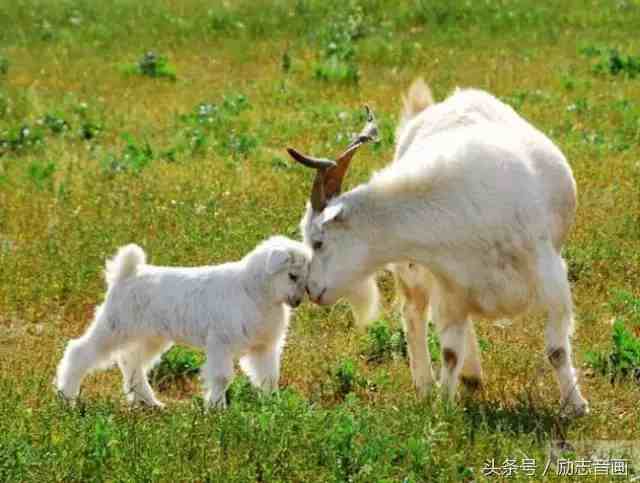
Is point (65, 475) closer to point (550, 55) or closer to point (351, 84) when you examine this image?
point (351, 84)

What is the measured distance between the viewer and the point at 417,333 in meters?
9.97

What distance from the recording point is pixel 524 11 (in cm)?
2456

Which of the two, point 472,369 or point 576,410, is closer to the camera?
point 576,410

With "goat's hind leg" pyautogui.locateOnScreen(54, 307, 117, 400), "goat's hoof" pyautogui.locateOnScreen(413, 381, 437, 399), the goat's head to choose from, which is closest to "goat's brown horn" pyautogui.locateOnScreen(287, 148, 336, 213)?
the goat's head

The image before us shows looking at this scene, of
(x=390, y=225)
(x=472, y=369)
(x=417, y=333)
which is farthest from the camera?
(x=417, y=333)

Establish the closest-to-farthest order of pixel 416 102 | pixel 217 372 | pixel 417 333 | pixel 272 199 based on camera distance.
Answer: pixel 217 372 < pixel 417 333 < pixel 416 102 < pixel 272 199

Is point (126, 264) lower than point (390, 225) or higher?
lower

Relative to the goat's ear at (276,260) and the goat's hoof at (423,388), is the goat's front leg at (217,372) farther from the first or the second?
the goat's hoof at (423,388)

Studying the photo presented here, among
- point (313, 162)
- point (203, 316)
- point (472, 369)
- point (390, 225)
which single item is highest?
point (313, 162)

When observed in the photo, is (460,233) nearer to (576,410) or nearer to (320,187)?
(320,187)

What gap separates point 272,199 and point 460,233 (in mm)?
5266

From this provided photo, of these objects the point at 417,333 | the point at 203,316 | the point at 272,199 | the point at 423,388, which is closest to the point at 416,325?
the point at 417,333

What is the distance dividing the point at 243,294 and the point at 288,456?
1.60 meters

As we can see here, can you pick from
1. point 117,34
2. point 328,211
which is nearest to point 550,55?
point 117,34
